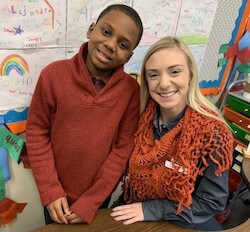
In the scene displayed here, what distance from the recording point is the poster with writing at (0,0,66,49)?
0.98 meters

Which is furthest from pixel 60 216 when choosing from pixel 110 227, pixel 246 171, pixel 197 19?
pixel 197 19

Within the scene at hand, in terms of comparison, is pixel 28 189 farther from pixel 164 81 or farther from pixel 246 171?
pixel 246 171

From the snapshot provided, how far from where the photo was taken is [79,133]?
0.93 meters

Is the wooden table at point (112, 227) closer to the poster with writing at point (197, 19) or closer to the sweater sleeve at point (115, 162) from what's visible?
the sweater sleeve at point (115, 162)

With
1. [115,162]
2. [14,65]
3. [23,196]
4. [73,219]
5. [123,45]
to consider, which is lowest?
[23,196]

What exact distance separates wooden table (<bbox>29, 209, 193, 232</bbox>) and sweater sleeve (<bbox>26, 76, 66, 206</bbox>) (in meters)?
0.12

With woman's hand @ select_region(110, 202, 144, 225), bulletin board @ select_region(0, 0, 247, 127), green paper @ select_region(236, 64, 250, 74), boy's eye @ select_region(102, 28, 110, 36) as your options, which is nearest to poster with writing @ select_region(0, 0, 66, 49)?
bulletin board @ select_region(0, 0, 247, 127)

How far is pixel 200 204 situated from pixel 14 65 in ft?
2.70

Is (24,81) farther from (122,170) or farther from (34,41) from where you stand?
(122,170)

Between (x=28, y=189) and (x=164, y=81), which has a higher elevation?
(x=164, y=81)

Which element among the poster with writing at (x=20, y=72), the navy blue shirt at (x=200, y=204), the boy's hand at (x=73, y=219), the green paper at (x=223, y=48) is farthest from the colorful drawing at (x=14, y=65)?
the green paper at (x=223, y=48)

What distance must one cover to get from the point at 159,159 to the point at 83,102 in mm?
309

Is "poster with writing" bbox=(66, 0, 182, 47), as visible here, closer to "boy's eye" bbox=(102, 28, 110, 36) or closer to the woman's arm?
"boy's eye" bbox=(102, 28, 110, 36)

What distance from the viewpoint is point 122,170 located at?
100cm
